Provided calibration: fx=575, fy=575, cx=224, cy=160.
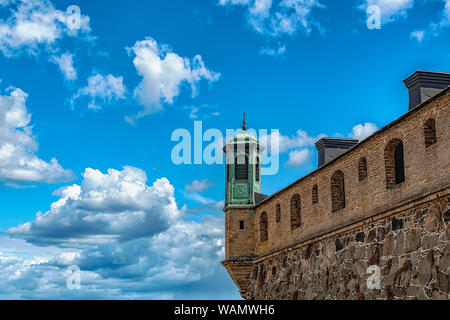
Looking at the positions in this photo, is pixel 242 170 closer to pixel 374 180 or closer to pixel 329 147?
pixel 329 147

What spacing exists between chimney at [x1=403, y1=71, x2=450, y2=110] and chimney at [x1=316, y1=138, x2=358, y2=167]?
6.63m

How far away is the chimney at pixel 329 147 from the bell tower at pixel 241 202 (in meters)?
5.52

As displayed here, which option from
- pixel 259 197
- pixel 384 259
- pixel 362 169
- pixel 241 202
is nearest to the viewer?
pixel 384 259

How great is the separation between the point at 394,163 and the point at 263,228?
38.8ft

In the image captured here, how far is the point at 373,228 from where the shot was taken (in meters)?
18.9

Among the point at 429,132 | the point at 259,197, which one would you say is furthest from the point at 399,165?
the point at 259,197

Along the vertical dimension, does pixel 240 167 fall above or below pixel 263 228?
above

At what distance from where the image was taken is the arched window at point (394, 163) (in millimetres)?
18516

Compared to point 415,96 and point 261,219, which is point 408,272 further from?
point 261,219

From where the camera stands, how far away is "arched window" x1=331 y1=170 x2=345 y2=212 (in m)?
22.0

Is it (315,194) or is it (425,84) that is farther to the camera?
(315,194)

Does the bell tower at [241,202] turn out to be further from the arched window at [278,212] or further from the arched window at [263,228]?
the arched window at [278,212]

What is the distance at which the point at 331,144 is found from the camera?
26391 mm
